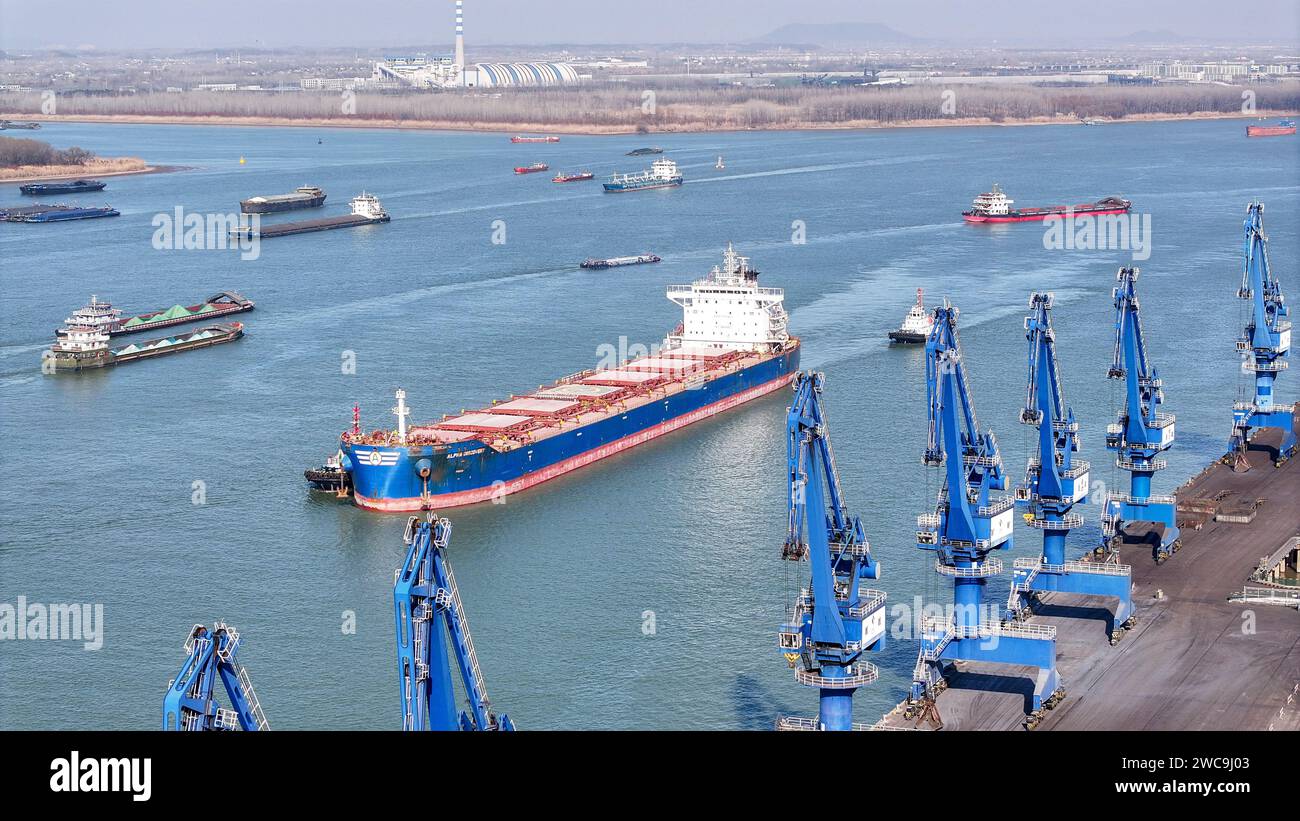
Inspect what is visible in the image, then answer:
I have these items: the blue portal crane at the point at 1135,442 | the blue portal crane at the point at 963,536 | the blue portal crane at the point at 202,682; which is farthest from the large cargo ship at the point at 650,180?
the blue portal crane at the point at 202,682

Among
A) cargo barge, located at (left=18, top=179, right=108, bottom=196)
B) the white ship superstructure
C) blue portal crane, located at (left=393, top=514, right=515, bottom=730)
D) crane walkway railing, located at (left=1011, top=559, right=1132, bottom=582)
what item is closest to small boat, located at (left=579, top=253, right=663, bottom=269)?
the white ship superstructure

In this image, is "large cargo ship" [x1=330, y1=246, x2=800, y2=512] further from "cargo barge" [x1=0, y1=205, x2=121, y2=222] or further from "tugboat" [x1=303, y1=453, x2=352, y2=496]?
"cargo barge" [x1=0, y1=205, x2=121, y2=222]

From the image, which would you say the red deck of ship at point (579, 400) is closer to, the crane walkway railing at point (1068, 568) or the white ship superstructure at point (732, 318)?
the white ship superstructure at point (732, 318)

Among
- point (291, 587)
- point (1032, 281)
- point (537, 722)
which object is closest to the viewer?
point (537, 722)
